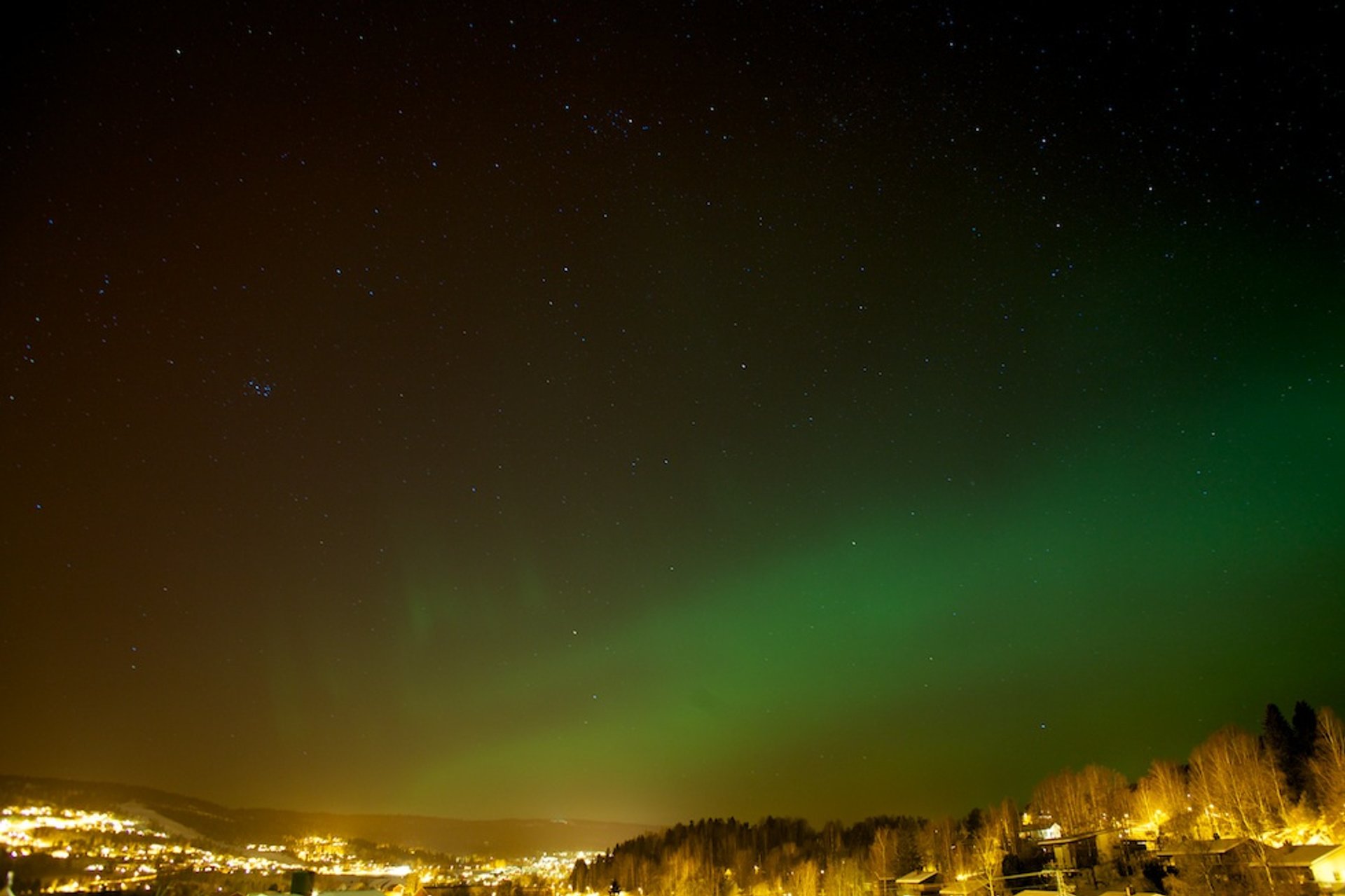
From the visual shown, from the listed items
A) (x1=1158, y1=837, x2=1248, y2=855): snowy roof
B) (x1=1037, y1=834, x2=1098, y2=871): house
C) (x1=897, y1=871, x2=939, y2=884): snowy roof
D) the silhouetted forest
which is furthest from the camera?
(x1=897, y1=871, x2=939, y2=884): snowy roof

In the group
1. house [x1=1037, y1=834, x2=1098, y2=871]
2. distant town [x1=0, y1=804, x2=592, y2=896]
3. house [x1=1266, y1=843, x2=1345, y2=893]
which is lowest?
distant town [x1=0, y1=804, x2=592, y2=896]

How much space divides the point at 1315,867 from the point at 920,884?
28.0 m

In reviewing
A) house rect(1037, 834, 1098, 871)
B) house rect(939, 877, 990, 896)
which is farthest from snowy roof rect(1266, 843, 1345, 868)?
house rect(939, 877, 990, 896)

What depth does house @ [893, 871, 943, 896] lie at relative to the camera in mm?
55469

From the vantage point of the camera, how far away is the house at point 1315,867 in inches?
1213

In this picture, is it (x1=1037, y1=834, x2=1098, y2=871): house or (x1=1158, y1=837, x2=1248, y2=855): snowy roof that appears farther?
(x1=1037, y1=834, x2=1098, y2=871): house

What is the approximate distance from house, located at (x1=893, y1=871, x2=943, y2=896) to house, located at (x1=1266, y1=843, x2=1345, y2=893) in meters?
25.5

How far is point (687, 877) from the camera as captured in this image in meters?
70.8

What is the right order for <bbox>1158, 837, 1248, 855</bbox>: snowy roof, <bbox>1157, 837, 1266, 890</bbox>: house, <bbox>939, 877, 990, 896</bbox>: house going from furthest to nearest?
<bbox>939, 877, 990, 896</bbox>: house
<bbox>1158, 837, 1248, 855</bbox>: snowy roof
<bbox>1157, 837, 1266, 890</bbox>: house

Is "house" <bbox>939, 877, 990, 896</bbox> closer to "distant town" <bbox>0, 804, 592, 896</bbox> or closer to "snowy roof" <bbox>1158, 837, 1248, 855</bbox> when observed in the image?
"snowy roof" <bbox>1158, 837, 1248, 855</bbox>

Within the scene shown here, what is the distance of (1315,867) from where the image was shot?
31.9m

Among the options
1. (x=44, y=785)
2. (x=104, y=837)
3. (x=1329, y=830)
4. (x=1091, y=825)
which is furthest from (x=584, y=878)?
(x=44, y=785)

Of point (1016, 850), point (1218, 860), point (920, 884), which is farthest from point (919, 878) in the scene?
point (1218, 860)

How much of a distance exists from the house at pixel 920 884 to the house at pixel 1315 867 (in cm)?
2550
